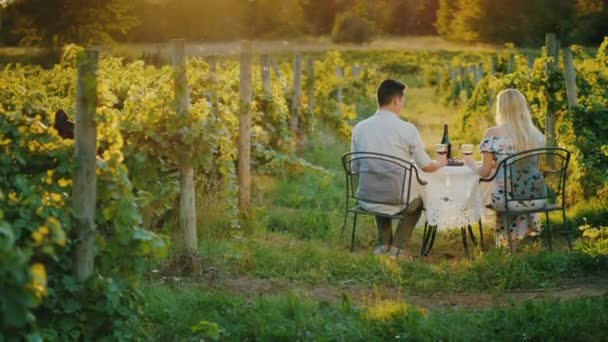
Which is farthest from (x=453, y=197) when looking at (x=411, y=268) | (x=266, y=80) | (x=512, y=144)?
(x=266, y=80)

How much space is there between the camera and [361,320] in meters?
5.11

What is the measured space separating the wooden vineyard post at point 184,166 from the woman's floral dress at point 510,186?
7.64 ft

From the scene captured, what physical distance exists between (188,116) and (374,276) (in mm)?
1675

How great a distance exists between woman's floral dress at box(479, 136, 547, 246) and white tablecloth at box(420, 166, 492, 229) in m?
0.25

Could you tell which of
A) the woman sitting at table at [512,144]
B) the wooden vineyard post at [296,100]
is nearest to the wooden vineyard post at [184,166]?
the woman sitting at table at [512,144]

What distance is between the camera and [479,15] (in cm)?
768

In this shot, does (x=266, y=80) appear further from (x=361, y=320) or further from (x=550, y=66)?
(x=361, y=320)

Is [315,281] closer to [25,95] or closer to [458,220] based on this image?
[458,220]

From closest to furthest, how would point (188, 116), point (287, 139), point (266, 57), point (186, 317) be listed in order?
1. point (186, 317)
2. point (188, 116)
3. point (287, 139)
4. point (266, 57)

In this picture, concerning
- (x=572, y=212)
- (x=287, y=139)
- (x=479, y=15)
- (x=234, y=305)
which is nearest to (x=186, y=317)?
(x=234, y=305)

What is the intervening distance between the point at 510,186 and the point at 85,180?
13.6 feet

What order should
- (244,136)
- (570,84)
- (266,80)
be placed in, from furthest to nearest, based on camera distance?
(266,80) → (570,84) → (244,136)

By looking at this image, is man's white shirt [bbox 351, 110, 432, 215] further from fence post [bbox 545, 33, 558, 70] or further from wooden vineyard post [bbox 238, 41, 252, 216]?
fence post [bbox 545, 33, 558, 70]

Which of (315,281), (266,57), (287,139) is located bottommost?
(315,281)
